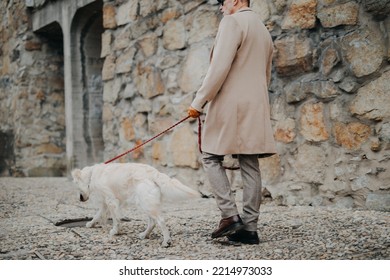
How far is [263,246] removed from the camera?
2.87 metres

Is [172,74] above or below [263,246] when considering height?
above

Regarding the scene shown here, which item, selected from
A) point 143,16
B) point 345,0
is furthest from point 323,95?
point 143,16

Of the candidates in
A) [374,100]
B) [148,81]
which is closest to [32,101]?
A: [148,81]

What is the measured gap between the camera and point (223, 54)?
284 centimetres

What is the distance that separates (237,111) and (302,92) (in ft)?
4.47

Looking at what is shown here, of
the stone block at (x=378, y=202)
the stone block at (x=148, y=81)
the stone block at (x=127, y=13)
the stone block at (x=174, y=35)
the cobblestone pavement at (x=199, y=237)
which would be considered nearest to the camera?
the cobblestone pavement at (x=199, y=237)

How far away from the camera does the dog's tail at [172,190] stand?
2941mm

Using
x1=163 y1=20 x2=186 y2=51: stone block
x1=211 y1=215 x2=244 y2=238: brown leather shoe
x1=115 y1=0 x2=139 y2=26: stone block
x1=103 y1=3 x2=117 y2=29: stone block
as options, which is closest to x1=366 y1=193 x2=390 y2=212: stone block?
x1=211 y1=215 x2=244 y2=238: brown leather shoe

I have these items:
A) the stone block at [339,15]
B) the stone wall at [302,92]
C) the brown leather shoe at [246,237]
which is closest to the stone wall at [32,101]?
the stone wall at [302,92]

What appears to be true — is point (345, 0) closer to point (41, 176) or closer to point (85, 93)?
point (85, 93)

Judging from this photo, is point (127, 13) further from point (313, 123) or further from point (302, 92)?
point (313, 123)

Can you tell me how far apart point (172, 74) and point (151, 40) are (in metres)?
0.53

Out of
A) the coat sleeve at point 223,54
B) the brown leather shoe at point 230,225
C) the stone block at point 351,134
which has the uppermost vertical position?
the coat sleeve at point 223,54

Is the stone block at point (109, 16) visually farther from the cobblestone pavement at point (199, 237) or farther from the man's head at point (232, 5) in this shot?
the man's head at point (232, 5)
